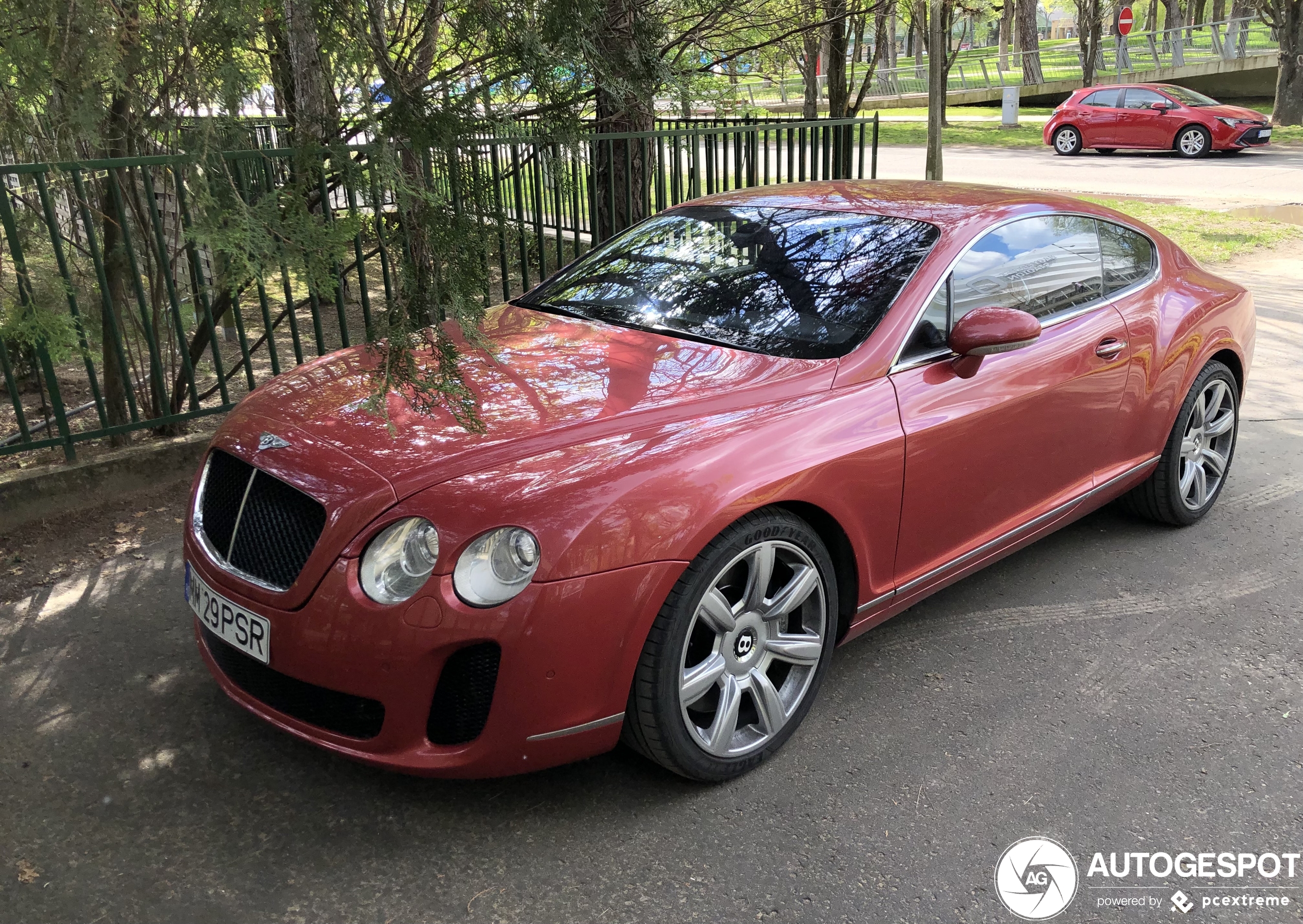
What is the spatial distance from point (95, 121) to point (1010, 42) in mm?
64267

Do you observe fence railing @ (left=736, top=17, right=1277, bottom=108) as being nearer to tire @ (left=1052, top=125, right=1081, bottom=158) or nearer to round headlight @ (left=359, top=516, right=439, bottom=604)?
tire @ (left=1052, top=125, right=1081, bottom=158)

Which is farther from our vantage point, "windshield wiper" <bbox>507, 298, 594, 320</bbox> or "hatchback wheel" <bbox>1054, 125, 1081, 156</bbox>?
"hatchback wheel" <bbox>1054, 125, 1081, 156</bbox>

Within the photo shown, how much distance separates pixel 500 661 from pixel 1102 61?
42952mm

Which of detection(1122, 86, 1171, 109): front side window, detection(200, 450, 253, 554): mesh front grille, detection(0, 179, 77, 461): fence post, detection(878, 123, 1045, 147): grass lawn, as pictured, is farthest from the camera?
detection(878, 123, 1045, 147): grass lawn

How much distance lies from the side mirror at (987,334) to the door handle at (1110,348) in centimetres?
68

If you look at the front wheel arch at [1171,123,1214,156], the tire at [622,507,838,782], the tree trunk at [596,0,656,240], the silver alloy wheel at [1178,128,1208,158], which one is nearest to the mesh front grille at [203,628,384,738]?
the tire at [622,507,838,782]

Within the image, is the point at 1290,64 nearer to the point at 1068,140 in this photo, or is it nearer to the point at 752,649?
the point at 1068,140

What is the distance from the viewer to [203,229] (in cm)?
286

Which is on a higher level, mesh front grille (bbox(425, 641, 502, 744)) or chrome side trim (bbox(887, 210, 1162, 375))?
A: chrome side trim (bbox(887, 210, 1162, 375))

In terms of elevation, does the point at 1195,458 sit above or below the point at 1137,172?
below

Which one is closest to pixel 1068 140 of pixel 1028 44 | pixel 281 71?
pixel 281 71

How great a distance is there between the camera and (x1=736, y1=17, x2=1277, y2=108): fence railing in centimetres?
3416

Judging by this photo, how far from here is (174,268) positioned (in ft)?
16.2

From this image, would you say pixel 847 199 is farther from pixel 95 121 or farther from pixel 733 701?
pixel 95 121
